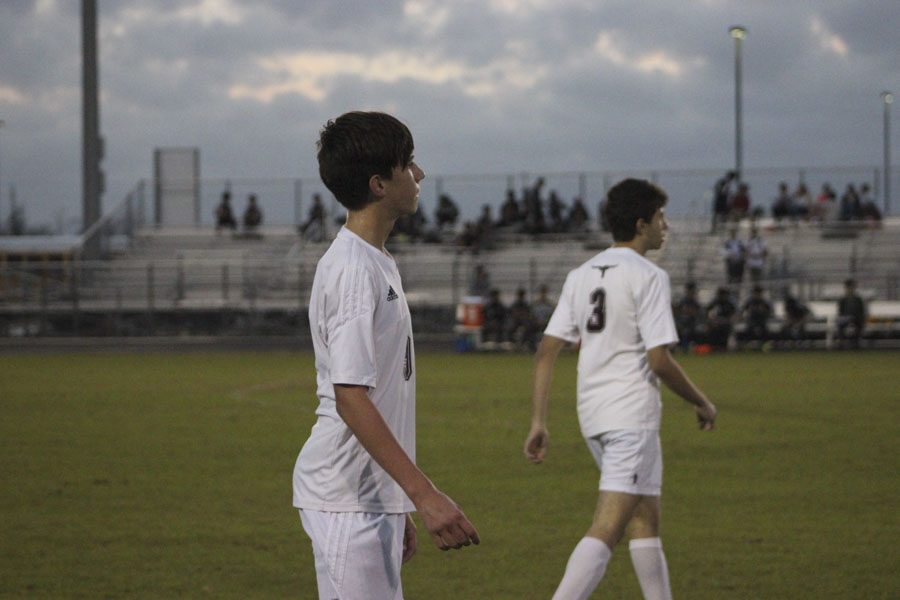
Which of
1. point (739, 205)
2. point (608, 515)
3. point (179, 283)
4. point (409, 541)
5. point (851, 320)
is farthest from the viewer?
point (739, 205)

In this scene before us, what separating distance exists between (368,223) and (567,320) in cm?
261

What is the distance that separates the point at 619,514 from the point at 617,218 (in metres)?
1.31

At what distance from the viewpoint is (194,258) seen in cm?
4078

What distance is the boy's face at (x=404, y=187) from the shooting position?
3486mm

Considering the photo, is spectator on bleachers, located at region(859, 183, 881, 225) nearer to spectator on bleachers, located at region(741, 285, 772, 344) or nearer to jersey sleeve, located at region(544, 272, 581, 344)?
spectator on bleachers, located at region(741, 285, 772, 344)

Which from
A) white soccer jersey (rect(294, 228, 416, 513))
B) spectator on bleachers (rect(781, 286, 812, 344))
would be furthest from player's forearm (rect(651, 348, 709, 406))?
spectator on bleachers (rect(781, 286, 812, 344))

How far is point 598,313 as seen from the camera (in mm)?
5816

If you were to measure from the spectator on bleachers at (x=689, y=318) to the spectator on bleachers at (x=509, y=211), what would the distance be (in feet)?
40.2

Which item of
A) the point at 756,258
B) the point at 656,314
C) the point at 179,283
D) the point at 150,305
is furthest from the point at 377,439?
the point at 179,283

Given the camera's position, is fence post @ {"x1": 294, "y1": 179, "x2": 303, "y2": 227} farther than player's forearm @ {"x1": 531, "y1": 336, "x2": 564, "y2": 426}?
Yes

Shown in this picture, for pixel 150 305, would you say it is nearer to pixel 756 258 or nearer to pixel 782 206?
pixel 756 258

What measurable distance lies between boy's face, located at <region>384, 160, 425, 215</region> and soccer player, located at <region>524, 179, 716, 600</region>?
2095 mm

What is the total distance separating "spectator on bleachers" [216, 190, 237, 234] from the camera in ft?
143

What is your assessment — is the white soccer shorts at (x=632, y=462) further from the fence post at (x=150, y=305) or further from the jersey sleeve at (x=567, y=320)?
the fence post at (x=150, y=305)
